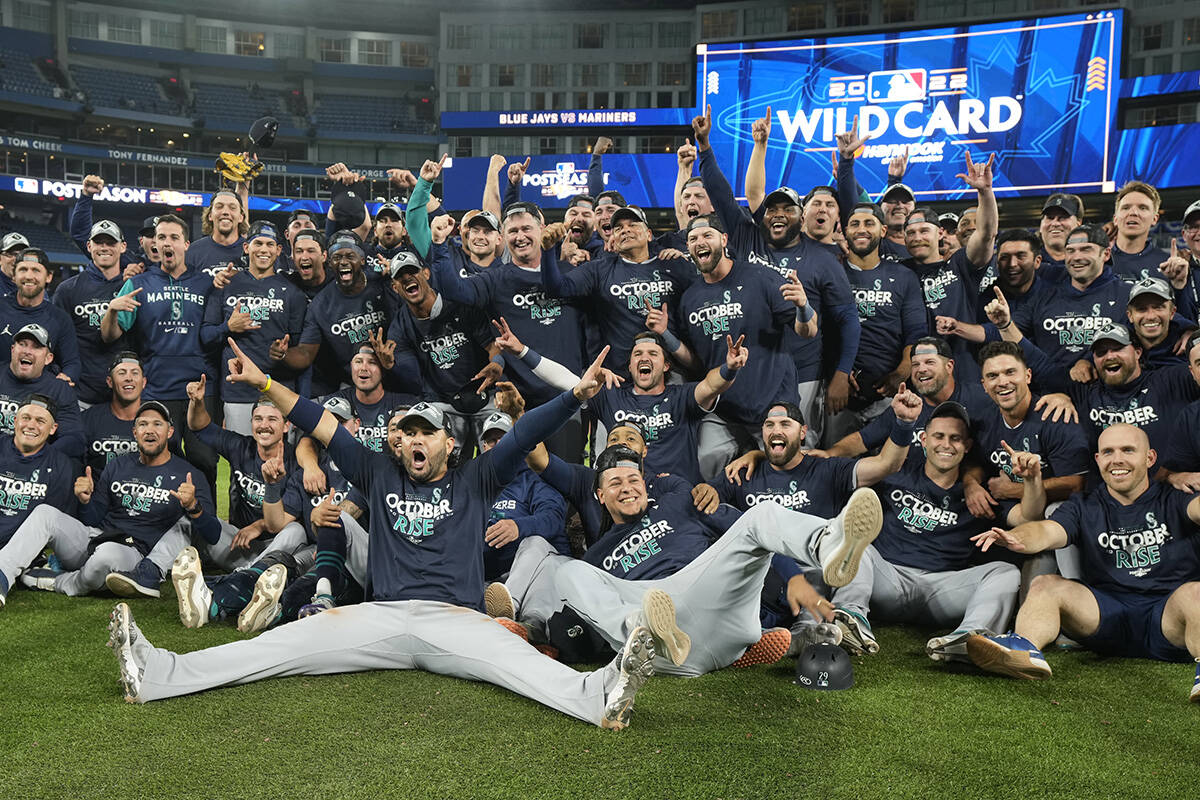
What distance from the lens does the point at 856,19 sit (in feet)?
109

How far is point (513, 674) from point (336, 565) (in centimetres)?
180

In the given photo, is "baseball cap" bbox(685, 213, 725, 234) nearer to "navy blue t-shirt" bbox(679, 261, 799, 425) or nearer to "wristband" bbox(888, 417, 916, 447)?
"navy blue t-shirt" bbox(679, 261, 799, 425)

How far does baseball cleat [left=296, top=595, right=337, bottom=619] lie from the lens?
539 cm

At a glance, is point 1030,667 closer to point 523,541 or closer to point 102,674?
point 523,541

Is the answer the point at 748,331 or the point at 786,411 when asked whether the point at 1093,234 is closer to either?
the point at 748,331

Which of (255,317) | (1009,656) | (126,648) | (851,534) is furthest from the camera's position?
(255,317)

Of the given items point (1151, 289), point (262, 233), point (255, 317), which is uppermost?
point (262, 233)

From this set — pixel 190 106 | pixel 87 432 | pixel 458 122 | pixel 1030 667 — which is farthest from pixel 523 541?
pixel 190 106

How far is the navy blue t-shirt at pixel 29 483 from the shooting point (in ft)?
21.4

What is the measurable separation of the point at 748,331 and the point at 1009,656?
9.11ft

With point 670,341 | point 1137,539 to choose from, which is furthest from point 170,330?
point 1137,539

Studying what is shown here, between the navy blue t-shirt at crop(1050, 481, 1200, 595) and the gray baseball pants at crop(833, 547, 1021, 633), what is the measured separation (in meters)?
0.41

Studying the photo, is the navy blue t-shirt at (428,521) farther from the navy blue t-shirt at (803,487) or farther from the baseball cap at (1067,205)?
the baseball cap at (1067,205)

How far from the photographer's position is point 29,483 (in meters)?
6.61
